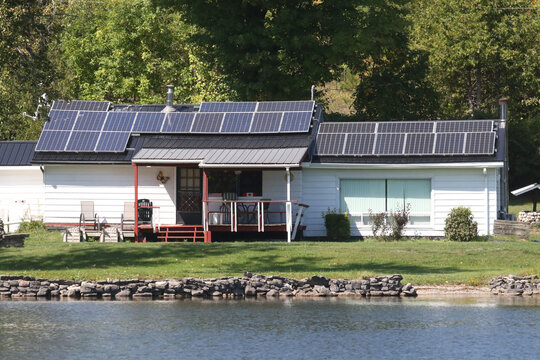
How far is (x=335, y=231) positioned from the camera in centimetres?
3659

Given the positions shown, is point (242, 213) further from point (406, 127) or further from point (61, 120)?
point (61, 120)

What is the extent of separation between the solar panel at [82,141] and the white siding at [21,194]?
2.81 m

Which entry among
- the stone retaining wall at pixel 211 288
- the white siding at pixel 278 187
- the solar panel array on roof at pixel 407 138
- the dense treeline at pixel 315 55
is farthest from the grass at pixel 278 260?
the dense treeline at pixel 315 55

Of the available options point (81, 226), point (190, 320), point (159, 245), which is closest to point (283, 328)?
point (190, 320)

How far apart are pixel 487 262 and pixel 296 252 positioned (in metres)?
5.96

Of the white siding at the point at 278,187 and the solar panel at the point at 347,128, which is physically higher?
the solar panel at the point at 347,128

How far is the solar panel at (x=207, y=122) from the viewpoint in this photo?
127 ft

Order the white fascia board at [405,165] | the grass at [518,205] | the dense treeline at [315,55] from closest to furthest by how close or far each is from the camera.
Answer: the white fascia board at [405,165] < the dense treeline at [315,55] < the grass at [518,205]

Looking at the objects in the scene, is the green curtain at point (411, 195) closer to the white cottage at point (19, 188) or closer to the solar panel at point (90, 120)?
the solar panel at point (90, 120)

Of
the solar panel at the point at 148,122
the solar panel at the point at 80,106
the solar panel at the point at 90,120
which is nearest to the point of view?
the solar panel at the point at 148,122

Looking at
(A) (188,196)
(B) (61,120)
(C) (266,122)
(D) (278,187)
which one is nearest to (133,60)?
(B) (61,120)

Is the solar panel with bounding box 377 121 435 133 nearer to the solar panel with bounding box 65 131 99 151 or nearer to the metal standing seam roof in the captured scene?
the metal standing seam roof

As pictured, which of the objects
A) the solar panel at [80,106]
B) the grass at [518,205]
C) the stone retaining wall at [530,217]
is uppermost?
the solar panel at [80,106]

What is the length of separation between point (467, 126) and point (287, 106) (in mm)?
7283
